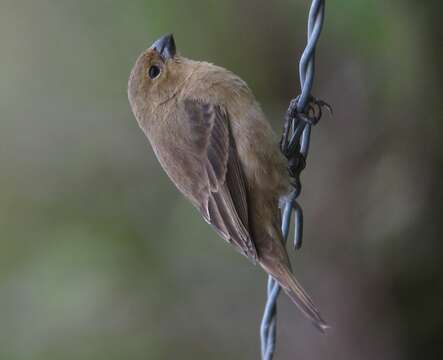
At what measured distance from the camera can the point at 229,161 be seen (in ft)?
12.5

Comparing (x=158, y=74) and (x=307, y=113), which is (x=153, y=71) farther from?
(x=307, y=113)

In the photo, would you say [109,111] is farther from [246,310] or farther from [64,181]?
[246,310]

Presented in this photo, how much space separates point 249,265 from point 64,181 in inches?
54.0

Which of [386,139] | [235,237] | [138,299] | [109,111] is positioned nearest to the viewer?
[235,237]

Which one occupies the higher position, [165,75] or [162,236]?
[165,75]

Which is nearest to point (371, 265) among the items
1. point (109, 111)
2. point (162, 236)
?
point (162, 236)

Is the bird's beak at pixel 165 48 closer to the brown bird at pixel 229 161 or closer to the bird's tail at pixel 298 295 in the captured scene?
the brown bird at pixel 229 161

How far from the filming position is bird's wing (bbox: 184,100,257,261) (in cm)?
368

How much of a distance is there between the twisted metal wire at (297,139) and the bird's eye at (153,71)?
0.82 meters

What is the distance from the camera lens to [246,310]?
5523mm

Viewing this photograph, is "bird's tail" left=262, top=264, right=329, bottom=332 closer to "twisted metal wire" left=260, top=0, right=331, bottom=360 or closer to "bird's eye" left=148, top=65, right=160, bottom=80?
"twisted metal wire" left=260, top=0, right=331, bottom=360

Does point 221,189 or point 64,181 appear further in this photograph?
point 64,181

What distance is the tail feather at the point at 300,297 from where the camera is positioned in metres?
3.19

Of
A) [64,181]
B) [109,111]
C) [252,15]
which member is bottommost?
[64,181]
